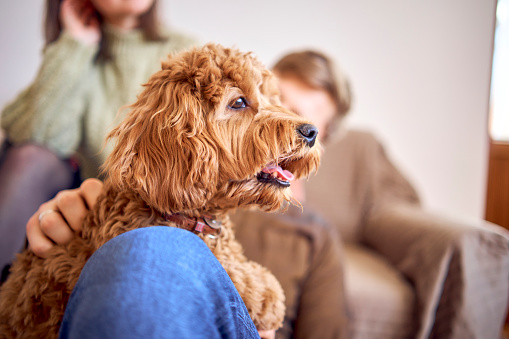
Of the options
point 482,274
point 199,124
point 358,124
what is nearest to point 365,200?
point 358,124

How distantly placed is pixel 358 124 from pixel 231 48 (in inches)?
67.8

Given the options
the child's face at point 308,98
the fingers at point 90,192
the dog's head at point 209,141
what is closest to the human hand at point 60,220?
the fingers at point 90,192

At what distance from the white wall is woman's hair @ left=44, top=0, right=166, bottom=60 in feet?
2.02

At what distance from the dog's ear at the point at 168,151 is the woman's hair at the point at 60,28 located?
2.43ft

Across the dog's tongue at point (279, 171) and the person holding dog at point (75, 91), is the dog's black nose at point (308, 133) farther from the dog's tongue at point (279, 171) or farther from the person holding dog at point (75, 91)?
the person holding dog at point (75, 91)

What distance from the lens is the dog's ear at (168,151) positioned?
1.97ft

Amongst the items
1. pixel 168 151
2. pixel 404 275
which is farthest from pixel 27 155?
pixel 404 275

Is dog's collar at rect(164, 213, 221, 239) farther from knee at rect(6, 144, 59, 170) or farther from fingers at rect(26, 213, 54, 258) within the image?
knee at rect(6, 144, 59, 170)

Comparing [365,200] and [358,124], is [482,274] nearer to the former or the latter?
[365,200]

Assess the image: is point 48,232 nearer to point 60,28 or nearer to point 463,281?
point 60,28

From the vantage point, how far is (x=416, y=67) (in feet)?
7.23

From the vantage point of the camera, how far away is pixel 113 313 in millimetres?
448

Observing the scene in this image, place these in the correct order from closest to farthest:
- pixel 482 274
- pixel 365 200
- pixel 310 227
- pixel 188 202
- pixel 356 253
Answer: pixel 188 202 < pixel 310 227 < pixel 482 274 < pixel 356 253 < pixel 365 200

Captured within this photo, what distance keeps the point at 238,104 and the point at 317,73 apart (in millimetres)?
983
